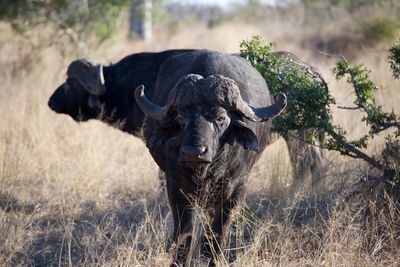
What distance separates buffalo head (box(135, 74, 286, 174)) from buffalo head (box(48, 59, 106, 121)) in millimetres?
3799

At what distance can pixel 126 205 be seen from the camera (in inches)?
294

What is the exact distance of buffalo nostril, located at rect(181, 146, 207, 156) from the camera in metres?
4.49

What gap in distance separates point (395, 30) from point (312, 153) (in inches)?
351

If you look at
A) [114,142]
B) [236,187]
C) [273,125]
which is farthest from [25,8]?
[236,187]

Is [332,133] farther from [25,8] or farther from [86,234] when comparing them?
[25,8]

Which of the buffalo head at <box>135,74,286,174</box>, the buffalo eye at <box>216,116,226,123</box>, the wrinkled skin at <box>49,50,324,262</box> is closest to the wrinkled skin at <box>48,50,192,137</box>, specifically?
the wrinkled skin at <box>49,50,324,262</box>

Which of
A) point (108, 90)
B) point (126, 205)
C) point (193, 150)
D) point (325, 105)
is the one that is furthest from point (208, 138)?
point (108, 90)

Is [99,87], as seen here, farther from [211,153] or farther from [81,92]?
[211,153]

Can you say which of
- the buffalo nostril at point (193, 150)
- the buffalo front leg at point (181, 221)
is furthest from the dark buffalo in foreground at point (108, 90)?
the buffalo nostril at point (193, 150)

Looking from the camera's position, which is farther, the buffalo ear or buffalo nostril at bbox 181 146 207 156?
the buffalo ear

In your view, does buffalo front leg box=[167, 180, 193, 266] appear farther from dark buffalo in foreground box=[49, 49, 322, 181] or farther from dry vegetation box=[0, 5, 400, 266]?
dark buffalo in foreground box=[49, 49, 322, 181]

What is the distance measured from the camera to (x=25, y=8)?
1452cm

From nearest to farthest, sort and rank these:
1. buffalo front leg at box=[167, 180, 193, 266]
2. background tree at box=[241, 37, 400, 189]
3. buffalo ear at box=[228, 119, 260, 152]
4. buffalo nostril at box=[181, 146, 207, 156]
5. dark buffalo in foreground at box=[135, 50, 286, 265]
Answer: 1. buffalo nostril at box=[181, 146, 207, 156]
2. dark buffalo in foreground at box=[135, 50, 286, 265]
3. buffalo ear at box=[228, 119, 260, 152]
4. buffalo front leg at box=[167, 180, 193, 266]
5. background tree at box=[241, 37, 400, 189]

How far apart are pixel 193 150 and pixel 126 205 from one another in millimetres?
3134
